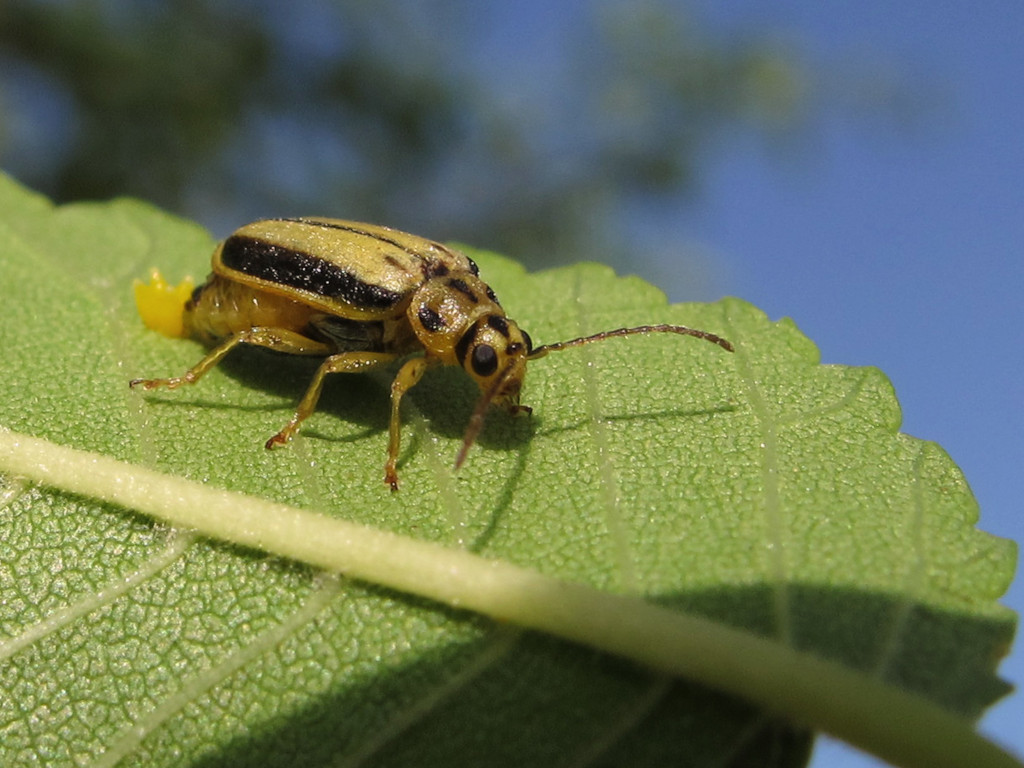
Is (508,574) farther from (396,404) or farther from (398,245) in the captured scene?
(398,245)

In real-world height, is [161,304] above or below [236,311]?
below

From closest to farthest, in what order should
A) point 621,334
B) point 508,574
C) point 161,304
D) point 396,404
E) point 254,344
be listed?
point 508,574
point 396,404
point 621,334
point 254,344
point 161,304

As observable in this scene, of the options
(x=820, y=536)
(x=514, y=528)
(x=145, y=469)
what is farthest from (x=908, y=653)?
(x=145, y=469)

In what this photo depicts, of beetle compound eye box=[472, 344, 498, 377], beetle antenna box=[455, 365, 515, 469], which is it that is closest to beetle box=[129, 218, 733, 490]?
beetle compound eye box=[472, 344, 498, 377]

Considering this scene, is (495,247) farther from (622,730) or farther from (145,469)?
(622,730)

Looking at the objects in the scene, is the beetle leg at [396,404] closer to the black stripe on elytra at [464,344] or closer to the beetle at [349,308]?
the beetle at [349,308]

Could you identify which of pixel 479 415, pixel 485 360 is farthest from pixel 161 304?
pixel 479 415

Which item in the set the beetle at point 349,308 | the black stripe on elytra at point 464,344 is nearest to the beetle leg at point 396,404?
the beetle at point 349,308
